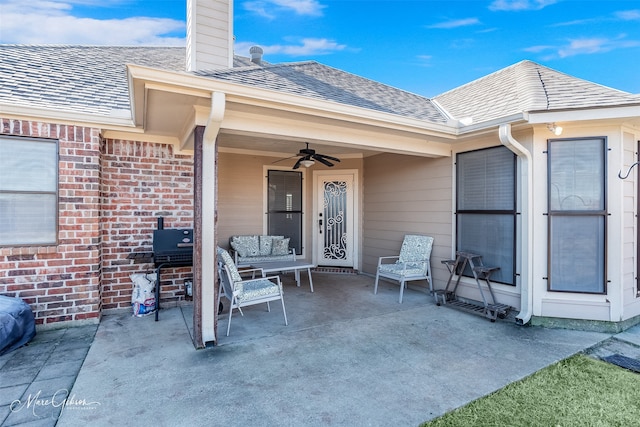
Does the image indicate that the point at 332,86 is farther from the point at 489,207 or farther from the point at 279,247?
the point at 279,247

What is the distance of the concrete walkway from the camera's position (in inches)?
87.7

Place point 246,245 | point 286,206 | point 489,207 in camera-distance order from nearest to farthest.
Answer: point 489,207
point 246,245
point 286,206

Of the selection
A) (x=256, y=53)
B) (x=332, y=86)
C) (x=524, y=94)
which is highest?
(x=256, y=53)

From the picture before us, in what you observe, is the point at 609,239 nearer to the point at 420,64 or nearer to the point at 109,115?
the point at 109,115

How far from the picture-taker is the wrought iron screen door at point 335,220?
284 inches

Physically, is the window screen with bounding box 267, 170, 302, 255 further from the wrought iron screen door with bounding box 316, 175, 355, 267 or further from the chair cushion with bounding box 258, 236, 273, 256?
the wrought iron screen door with bounding box 316, 175, 355, 267

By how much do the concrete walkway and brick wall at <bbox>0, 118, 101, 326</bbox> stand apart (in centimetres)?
46

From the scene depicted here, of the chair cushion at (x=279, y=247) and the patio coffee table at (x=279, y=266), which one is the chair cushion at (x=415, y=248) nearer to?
the patio coffee table at (x=279, y=266)

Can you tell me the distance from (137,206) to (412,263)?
416 centimetres

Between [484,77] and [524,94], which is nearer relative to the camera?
[524,94]

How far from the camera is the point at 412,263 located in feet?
16.8

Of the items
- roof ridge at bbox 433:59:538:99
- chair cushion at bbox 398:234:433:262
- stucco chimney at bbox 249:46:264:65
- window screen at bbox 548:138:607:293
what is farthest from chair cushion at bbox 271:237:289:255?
window screen at bbox 548:138:607:293

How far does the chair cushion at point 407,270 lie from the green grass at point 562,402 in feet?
7.61

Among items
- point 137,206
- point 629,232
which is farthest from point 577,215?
point 137,206
